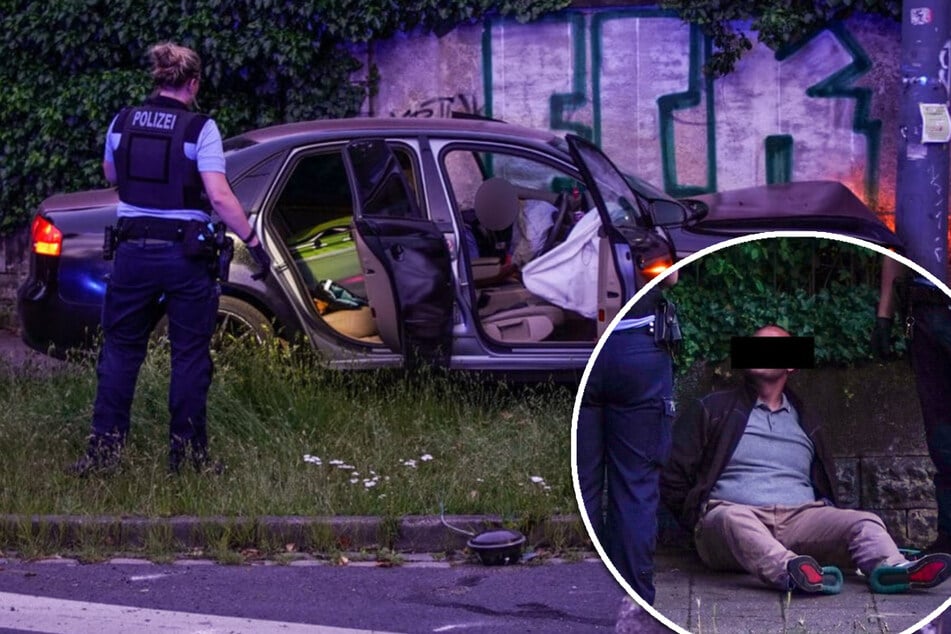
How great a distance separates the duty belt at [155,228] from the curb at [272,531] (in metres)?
1.18

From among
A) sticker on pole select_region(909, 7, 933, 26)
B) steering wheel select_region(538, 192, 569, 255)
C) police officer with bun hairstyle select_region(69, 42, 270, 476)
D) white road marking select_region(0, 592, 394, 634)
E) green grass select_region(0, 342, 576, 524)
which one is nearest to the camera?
white road marking select_region(0, 592, 394, 634)

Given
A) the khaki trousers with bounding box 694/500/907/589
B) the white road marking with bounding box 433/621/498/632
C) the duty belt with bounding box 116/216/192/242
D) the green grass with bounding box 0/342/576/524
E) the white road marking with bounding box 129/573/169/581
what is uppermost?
the duty belt with bounding box 116/216/192/242

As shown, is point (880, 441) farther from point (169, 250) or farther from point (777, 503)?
point (169, 250)

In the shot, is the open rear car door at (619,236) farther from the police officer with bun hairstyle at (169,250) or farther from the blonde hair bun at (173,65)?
the blonde hair bun at (173,65)

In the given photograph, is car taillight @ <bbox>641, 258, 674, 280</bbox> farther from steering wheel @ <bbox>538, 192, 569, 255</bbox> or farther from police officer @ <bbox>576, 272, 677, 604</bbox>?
police officer @ <bbox>576, 272, 677, 604</bbox>

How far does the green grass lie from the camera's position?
19.9 feet

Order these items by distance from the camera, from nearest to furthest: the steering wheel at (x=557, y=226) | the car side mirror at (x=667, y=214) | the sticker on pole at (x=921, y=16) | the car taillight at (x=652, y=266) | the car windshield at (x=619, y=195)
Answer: the car taillight at (x=652, y=266)
the car windshield at (x=619, y=195)
the car side mirror at (x=667, y=214)
the steering wheel at (x=557, y=226)
the sticker on pole at (x=921, y=16)

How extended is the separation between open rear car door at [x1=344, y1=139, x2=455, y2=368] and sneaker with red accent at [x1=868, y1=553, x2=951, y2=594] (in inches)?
216

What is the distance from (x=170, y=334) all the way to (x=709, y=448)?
15.9 ft

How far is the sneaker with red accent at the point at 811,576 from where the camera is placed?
1.75 metres

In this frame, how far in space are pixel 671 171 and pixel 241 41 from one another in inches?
137

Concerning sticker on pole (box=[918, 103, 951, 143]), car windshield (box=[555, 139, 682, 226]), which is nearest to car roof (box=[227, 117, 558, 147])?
car windshield (box=[555, 139, 682, 226])

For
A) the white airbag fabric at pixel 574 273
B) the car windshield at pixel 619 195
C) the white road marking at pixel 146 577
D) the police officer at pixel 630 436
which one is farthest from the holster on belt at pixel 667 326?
the white airbag fabric at pixel 574 273

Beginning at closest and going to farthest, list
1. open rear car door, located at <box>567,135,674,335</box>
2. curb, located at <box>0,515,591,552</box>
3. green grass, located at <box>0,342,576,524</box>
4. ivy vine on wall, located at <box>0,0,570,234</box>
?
curb, located at <box>0,515,591,552</box> < green grass, located at <box>0,342,576,524</box> < open rear car door, located at <box>567,135,674,335</box> < ivy vine on wall, located at <box>0,0,570,234</box>
